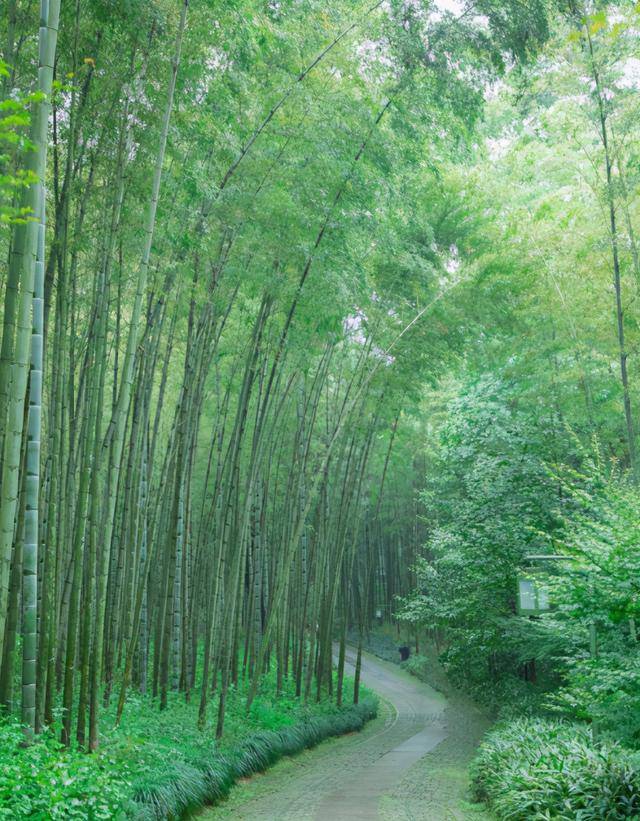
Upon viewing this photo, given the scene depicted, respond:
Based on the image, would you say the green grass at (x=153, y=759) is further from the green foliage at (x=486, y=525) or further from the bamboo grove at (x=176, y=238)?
the green foliage at (x=486, y=525)

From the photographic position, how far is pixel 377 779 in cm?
636

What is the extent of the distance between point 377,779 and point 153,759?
2496mm

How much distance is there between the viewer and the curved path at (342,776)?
5.00m

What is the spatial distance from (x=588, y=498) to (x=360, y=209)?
2730mm

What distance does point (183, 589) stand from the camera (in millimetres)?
7047

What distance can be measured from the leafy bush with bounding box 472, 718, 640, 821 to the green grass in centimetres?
190

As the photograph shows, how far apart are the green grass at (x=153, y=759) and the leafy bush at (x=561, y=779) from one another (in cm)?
190

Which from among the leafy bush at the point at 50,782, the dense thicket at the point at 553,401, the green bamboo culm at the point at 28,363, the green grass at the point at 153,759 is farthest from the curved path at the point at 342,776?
the green bamboo culm at the point at 28,363

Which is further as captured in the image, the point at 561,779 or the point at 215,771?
the point at 215,771

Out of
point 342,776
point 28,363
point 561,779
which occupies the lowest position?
point 342,776

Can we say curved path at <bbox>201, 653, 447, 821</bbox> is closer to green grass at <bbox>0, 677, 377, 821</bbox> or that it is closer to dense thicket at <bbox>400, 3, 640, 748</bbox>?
green grass at <bbox>0, 677, 377, 821</bbox>

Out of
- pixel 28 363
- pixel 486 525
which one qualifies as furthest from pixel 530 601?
pixel 28 363

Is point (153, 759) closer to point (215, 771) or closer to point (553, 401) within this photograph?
point (215, 771)

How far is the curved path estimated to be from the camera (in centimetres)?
500
